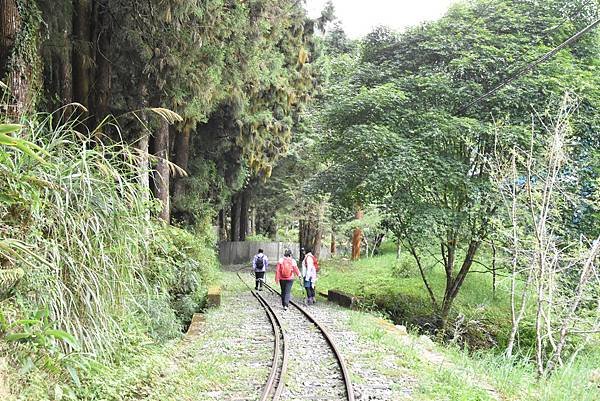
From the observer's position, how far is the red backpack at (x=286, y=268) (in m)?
13.0

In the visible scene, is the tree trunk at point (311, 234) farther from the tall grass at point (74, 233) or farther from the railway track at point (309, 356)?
the tall grass at point (74, 233)

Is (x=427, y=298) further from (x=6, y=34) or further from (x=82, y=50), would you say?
(x=6, y=34)

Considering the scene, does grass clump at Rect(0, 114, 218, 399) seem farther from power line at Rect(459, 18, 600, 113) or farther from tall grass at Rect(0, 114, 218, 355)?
power line at Rect(459, 18, 600, 113)

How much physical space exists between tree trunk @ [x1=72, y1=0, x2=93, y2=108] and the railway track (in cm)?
589

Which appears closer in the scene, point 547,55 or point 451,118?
point 547,55

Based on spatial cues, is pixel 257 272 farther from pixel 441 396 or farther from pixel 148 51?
pixel 441 396

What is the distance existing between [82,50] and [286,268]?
642cm

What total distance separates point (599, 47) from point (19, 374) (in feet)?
51.7

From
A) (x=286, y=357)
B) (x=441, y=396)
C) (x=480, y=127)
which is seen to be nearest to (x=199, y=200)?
(x=480, y=127)

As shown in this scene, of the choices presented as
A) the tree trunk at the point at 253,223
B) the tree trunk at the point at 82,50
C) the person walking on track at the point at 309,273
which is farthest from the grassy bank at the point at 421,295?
the tree trunk at the point at 253,223

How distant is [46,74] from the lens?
10.0 metres

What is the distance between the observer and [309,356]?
8508 mm

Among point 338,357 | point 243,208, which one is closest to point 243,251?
point 243,208

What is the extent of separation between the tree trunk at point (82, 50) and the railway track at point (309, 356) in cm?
589
